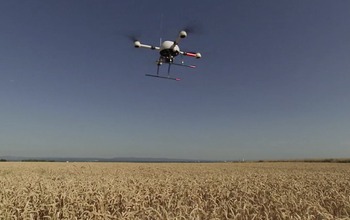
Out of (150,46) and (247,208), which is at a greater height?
(150,46)

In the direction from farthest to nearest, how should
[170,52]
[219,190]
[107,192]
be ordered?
1. [170,52]
2. [219,190]
3. [107,192]

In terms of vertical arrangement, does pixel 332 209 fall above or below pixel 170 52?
below

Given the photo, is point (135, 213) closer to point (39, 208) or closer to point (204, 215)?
point (204, 215)

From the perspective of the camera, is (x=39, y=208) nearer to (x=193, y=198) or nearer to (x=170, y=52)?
(x=193, y=198)

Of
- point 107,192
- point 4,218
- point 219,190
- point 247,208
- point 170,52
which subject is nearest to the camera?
point 4,218

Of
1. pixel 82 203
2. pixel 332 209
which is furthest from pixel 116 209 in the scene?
pixel 332 209

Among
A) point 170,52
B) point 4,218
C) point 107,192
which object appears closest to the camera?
point 4,218

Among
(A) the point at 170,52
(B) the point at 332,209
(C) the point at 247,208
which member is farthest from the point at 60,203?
(A) the point at 170,52

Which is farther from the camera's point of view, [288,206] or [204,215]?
[288,206]

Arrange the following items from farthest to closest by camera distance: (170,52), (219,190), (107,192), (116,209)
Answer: (170,52), (219,190), (107,192), (116,209)
